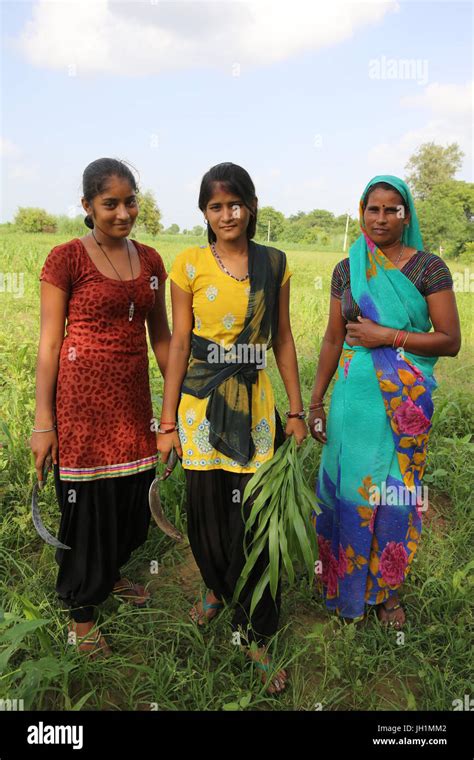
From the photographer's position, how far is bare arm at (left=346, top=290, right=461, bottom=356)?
1836mm

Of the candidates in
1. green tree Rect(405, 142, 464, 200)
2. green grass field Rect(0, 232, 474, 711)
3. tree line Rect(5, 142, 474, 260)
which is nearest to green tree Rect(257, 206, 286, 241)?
tree line Rect(5, 142, 474, 260)

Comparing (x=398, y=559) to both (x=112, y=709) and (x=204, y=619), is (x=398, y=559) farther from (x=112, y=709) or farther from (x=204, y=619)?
(x=112, y=709)

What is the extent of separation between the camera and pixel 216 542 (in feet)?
6.23

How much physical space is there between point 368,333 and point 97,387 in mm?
1020

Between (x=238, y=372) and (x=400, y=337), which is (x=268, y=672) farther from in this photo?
(x=400, y=337)

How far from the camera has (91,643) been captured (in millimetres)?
1931

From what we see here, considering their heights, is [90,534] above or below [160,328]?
below

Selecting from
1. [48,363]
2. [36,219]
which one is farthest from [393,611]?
[36,219]

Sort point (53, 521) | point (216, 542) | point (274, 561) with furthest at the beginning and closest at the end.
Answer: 1. point (53, 521)
2. point (216, 542)
3. point (274, 561)

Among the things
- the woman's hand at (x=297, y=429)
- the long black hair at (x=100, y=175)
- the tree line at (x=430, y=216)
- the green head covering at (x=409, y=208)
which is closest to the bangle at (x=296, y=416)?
the woman's hand at (x=297, y=429)

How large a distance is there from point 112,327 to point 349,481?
1.10 meters

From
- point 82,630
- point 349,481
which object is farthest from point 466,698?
point 82,630

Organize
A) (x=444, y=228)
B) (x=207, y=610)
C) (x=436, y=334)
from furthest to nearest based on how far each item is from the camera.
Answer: (x=444, y=228) → (x=207, y=610) → (x=436, y=334)

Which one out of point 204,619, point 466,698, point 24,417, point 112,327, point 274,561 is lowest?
point 466,698
